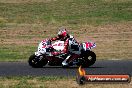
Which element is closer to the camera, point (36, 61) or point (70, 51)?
point (36, 61)

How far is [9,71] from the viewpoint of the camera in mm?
22859

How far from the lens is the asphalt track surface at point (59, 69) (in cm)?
2241

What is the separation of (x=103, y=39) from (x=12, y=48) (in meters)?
7.30

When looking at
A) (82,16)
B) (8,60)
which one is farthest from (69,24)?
(8,60)

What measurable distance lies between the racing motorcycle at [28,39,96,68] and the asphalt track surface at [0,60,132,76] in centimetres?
25

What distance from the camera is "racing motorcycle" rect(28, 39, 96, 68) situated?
2406 centimetres

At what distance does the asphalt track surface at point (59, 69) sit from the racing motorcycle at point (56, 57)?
0.83 feet

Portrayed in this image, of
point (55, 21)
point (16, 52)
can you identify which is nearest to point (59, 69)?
point (16, 52)

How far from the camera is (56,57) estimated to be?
79.8 ft

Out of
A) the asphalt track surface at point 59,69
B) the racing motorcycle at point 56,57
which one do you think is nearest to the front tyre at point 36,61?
the racing motorcycle at point 56,57

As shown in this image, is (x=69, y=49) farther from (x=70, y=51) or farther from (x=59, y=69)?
(x=59, y=69)

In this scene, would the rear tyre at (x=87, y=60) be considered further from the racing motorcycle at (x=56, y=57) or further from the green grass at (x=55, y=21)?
the green grass at (x=55, y=21)

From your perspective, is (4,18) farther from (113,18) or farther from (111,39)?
(111,39)

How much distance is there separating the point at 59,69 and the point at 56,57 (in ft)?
2.53
